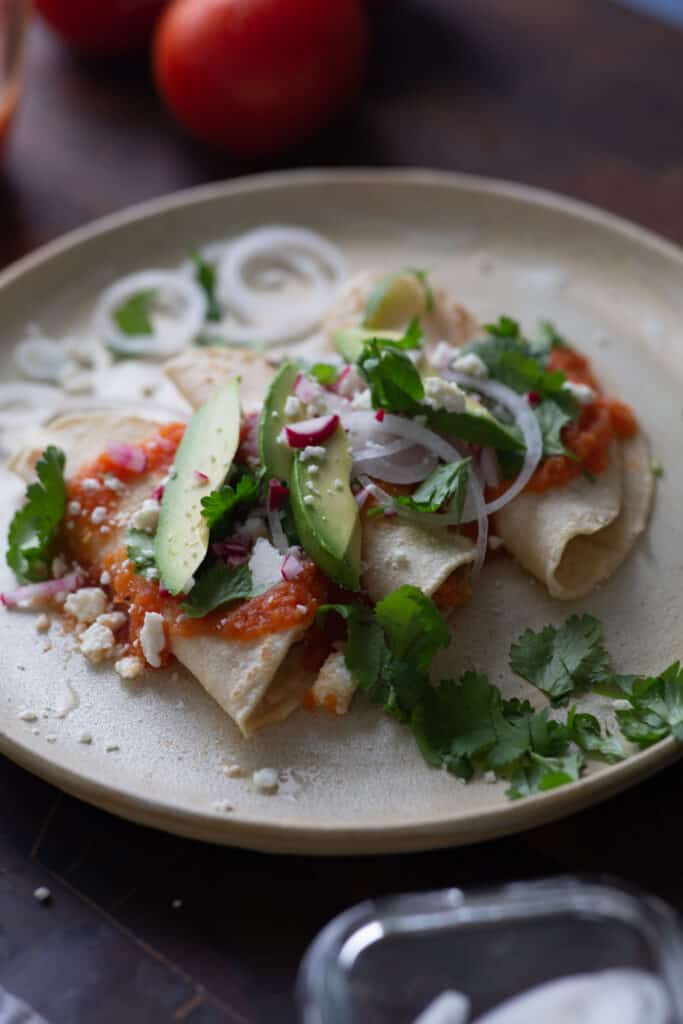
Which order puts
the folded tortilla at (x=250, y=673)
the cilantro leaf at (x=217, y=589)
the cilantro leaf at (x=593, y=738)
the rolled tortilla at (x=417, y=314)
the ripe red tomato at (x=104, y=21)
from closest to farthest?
the cilantro leaf at (x=593, y=738) < the folded tortilla at (x=250, y=673) < the cilantro leaf at (x=217, y=589) < the rolled tortilla at (x=417, y=314) < the ripe red tomato at (x=104, y=21)

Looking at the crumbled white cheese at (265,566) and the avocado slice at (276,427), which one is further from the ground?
the avocado slice at (276,427)

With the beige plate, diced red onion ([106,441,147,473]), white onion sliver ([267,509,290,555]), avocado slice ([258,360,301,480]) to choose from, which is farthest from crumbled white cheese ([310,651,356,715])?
diced red onion ([106,441,147,473])

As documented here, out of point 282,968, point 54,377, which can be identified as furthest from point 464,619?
point 54,377

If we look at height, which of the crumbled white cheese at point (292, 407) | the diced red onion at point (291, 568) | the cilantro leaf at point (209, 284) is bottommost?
the diced red onion at point (291, 568)

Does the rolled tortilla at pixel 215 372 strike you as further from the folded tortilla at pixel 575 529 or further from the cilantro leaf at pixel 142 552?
the folded tortilla at pixel 575 529

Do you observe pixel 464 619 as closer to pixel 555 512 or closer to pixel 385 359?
pixel 555 512

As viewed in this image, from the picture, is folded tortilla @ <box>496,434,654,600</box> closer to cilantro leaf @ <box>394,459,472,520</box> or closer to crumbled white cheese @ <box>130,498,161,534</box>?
cilantro leaf @ <box>394,459,472,520</box>

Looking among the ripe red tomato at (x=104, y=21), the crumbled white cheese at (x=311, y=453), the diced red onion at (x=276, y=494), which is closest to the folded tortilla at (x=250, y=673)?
the diced red onion at (x=276, y=494)
